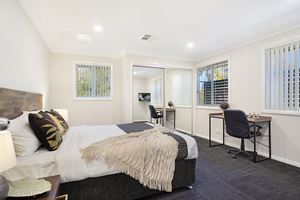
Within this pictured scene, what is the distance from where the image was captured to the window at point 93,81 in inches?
163

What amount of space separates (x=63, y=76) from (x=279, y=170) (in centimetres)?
499

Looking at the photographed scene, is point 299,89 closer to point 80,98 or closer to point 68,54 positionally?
point 80,98

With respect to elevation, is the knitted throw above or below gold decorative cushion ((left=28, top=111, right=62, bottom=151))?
below

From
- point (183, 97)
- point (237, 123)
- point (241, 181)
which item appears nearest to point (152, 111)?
point (183, 97)

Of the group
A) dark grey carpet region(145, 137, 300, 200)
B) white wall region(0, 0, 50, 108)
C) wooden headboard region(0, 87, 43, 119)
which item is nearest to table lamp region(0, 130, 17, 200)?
wooden headboard region(0, 87, 43, 119)

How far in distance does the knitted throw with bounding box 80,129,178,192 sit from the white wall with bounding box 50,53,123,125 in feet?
8.73

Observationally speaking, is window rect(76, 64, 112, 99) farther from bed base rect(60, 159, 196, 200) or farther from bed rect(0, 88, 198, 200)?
bed base rect(60, 159, 196, 200)

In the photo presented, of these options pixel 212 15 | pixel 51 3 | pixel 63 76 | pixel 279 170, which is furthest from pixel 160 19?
pixel 279 170

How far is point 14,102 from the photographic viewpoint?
5.90 feet

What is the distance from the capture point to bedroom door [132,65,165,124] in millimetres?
4188

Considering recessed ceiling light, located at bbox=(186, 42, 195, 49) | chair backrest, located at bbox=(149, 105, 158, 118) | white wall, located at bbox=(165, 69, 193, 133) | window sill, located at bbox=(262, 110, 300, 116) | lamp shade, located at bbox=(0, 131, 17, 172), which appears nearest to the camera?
lamp shade, located at bbox=(0, 131, 17, 172)

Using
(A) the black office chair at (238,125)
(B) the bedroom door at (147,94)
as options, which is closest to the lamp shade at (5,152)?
(A) the black office chair at (238,125)

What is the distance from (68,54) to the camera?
3967 millimetres

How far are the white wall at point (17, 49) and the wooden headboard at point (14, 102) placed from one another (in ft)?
0.31
